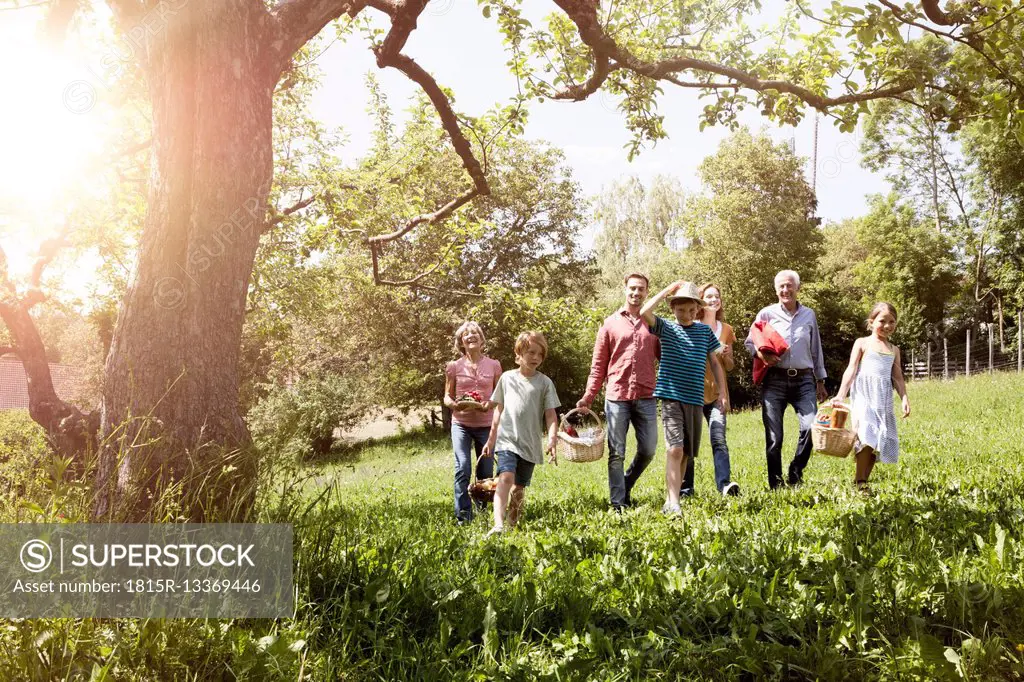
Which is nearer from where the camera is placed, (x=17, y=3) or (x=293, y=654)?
(x=293, y=654)

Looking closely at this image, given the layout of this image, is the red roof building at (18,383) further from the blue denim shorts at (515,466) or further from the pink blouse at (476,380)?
the blue denim shorts at (515,466)

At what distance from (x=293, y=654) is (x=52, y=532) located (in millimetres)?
1264

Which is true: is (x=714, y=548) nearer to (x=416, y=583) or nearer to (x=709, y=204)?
(x=416, y=583)

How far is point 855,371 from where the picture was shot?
7340mm

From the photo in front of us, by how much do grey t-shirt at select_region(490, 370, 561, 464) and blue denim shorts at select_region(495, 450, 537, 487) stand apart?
0.06 meters

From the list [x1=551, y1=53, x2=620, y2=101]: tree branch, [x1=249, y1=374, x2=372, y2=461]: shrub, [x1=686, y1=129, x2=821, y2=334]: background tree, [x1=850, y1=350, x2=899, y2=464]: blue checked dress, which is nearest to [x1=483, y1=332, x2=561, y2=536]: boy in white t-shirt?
[x1=850, y1=350, x2=899, y2=464]: blue checked dress

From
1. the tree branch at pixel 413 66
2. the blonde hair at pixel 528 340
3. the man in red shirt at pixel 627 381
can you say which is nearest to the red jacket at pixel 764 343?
the man in red shirt at pixel 627 381

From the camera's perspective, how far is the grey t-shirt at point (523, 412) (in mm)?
6137

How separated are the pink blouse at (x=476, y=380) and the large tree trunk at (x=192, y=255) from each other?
329 cm

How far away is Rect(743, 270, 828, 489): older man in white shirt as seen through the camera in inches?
284

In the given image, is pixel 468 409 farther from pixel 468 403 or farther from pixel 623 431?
pixel 623 431

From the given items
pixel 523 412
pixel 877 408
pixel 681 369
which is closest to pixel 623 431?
pixel 681 369

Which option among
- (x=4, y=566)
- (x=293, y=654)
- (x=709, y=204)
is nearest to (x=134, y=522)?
(x=4, y=566)

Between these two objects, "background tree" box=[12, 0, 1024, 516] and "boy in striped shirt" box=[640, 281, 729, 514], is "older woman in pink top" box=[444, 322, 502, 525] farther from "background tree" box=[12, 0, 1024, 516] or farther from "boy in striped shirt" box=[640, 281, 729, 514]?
"background tree" box=[12, 0, 1024, 516]
